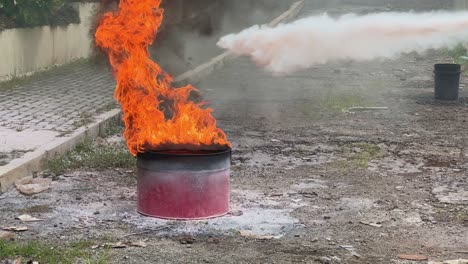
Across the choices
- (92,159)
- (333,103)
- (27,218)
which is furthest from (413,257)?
(333,103)

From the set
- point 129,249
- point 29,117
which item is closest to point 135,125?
point 129,249

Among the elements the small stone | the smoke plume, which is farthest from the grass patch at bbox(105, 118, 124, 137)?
the small stone

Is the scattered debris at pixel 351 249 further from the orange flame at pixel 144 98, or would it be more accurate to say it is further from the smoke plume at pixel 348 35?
the smoke plume at pixel 348 35

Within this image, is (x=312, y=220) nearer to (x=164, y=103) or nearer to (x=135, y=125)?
(x=135, y=125)

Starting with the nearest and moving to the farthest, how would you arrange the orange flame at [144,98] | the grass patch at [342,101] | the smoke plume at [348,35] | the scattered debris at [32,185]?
the orange flame at [144,98] < the scattered debris at [32,185] < the smoke plume at [348,35] < the grass patch at [342,101]

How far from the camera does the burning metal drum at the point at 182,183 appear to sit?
654cm

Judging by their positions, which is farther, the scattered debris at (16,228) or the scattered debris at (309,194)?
the scattered debris at (309,194)

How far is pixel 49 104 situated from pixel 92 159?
3094 mm

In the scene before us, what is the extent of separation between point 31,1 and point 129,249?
9.87 meters

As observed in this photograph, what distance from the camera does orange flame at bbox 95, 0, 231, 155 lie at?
6.95 m

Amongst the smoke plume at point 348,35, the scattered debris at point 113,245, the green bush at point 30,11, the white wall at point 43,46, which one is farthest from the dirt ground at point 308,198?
the green bush at point 30,11

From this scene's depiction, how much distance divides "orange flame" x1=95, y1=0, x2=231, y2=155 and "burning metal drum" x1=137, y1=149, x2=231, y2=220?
0.15m

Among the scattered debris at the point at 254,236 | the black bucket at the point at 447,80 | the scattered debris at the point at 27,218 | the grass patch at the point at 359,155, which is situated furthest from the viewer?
the black bucket at the point at 447,80

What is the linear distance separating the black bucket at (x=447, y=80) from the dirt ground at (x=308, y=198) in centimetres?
73
